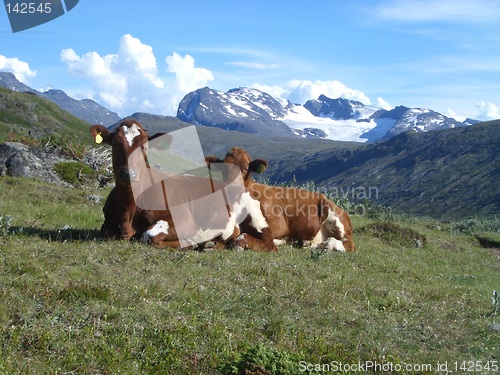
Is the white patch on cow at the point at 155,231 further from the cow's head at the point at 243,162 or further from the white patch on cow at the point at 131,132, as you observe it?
the cow's head at the point at 243,162

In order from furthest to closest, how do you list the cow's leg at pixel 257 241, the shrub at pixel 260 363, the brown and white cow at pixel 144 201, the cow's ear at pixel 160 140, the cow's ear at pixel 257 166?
1. the cow's ear at pixel 257 166
2. the cow's leg at pixel 257 241
3. the cow's ear at pixel 160 140
4. the brown and white cow at pixel 144 201
5. the shrub at pixel 260 363

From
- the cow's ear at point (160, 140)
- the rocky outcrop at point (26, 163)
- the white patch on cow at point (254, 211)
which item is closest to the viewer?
the cow's ear at point (160, 140)

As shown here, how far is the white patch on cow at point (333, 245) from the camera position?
1925 cm

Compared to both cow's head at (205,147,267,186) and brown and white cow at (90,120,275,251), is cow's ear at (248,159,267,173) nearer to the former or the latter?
cow's head at (205,147,267,186)

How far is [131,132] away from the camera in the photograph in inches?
560

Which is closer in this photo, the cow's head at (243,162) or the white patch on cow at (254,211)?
the white patch on cow at (254,211)

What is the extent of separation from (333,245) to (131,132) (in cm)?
821

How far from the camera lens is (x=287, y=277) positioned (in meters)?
12.9

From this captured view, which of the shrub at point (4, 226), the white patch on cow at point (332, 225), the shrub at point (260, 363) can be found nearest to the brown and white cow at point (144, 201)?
the shrub at point (4, 226)

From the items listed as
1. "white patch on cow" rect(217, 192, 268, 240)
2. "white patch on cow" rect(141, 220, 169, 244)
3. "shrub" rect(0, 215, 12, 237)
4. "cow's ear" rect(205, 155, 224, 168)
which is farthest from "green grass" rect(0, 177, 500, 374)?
"cow's ear" rect(205, 155, 224, 168)

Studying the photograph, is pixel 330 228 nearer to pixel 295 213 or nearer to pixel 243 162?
pixel 295 213

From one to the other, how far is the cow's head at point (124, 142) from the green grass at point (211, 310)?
1.63 metres

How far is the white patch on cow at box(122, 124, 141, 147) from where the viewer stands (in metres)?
14.0

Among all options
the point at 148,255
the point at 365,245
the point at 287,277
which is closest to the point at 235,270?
the point at 287,277
